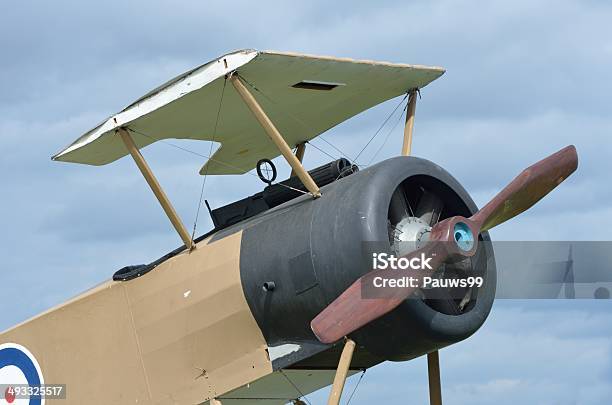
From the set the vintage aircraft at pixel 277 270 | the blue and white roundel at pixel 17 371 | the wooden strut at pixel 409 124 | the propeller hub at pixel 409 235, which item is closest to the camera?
the vintage aircraft at pixel 277 270

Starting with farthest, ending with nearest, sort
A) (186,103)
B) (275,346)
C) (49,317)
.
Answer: (49,317) → (186,103) → (275,346)

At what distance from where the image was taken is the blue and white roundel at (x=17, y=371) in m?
15.1

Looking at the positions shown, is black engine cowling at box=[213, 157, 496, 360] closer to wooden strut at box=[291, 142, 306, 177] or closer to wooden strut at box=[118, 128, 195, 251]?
wooden strut at box=[118, 128, 195, 251]

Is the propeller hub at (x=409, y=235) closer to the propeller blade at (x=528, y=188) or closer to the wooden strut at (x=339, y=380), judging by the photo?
the propeller blade at (x=528, y=188)

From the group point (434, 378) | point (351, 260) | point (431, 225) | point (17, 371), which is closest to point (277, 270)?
point (351, 260)

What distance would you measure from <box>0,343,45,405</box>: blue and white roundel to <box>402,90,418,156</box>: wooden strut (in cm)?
476

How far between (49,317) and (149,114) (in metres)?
2.71

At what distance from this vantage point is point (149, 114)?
547 inches

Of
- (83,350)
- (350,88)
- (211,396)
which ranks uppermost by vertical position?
(350,88)

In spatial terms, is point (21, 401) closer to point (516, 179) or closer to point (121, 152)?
point (121, 152)

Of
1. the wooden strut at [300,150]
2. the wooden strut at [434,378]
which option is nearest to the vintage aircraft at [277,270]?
the wooden strut at [434,378]

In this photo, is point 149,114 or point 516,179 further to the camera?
point 149,114

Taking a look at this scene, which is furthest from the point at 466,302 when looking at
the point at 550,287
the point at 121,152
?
the point at 121,152

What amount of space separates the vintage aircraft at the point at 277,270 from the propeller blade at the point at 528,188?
0.02 m
